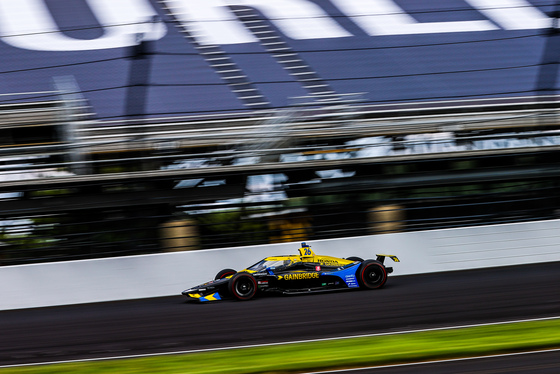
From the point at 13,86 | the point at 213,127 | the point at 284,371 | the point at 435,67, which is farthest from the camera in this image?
the point at 435,67

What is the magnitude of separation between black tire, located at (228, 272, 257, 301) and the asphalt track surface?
153mm

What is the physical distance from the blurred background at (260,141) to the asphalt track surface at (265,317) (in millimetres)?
1869

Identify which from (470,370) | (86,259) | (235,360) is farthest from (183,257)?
(470,370)

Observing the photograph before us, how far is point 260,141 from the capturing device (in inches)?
451

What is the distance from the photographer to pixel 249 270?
29.5 ft

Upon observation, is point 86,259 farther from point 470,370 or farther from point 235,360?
point 470,370

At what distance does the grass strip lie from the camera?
4.70 metres

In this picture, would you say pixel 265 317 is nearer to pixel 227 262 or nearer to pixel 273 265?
pixel 273 265

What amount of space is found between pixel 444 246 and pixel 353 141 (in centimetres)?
265

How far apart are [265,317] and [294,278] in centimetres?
190

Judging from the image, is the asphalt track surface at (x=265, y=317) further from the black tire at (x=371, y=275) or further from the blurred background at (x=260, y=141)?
the blurred background at (x=260, y=141)

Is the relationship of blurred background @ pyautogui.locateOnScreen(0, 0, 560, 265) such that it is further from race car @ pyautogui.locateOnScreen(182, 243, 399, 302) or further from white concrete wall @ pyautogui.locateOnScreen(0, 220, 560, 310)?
race car @ pyautogui.locateOnScreen(182, 243, 399, 302)

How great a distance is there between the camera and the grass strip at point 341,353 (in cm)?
470

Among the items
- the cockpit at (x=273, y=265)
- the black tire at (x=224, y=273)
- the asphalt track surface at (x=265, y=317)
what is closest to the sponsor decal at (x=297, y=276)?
the cockpit at (x=273, y=265)
